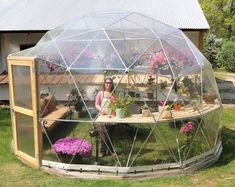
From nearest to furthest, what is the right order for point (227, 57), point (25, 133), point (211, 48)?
point (25, 133) → point (227, 57) → point (211, 48)

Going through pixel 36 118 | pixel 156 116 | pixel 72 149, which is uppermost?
pixel 156 116

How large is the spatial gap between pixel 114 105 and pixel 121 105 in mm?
137

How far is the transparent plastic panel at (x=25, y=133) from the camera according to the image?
814cm

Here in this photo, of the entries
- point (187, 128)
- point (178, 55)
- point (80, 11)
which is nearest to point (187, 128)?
point (187, 128)

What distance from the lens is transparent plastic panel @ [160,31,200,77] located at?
8.03 meters

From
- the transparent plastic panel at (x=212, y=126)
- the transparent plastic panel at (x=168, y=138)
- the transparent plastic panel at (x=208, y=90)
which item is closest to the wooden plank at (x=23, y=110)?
the transparent plastic panel at (x=168, y=138)

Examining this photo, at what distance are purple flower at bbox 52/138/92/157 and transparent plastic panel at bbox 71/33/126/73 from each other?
142cm

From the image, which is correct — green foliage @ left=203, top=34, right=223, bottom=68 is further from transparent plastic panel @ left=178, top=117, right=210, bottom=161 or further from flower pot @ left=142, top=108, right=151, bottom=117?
flower pot @ left=142, top=108, right=151, bottom=117

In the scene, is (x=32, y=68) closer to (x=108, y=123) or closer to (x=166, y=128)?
(x=108, y=123)

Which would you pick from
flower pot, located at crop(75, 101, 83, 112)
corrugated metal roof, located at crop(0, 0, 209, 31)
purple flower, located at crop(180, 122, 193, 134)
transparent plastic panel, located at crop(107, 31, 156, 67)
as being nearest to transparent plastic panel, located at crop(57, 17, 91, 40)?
transparent plastic panel, located at crop(107, 31, 156, 67)

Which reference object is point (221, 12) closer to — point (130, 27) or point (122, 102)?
point (130, 27)

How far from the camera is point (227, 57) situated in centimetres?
2459

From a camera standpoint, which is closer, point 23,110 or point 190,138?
point 190,138

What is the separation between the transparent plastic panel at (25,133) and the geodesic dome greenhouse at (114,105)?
2 cm
